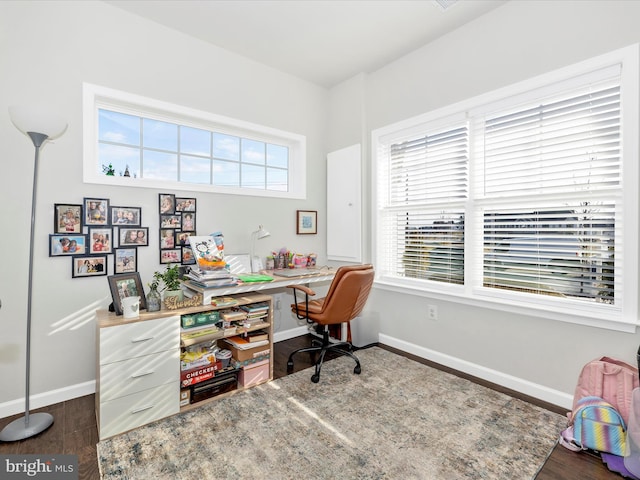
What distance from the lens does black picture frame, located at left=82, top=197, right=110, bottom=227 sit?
2.29m

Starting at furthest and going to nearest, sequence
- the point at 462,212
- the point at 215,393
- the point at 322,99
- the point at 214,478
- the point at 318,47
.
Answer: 1. the point at 322,99
2. the point at 318,47
3. the point at 462,212
4. the point at 215,393
5. the point at 214,478

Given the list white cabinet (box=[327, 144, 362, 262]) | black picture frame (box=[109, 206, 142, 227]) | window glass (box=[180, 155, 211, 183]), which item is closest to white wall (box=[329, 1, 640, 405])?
white cabinet (box=[327, 144, 362, 262])

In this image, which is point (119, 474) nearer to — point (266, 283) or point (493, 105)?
point (266, 283)

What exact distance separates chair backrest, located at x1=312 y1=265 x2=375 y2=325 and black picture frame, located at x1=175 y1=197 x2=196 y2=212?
4.53 ft

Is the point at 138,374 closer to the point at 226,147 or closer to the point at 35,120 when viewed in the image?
the point at 35,120

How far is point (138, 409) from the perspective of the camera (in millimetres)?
1941

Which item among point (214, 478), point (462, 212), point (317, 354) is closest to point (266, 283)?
point (317, 354)

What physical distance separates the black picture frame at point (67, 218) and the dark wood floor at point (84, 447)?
120 cm

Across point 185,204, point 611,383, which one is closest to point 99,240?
point 185,204

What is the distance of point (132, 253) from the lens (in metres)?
2.48

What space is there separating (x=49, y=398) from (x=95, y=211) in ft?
4.31

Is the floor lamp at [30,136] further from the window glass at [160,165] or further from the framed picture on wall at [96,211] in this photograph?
the window glass at [160,165]

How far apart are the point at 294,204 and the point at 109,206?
1.72 metres

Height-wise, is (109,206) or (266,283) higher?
(109,206)
